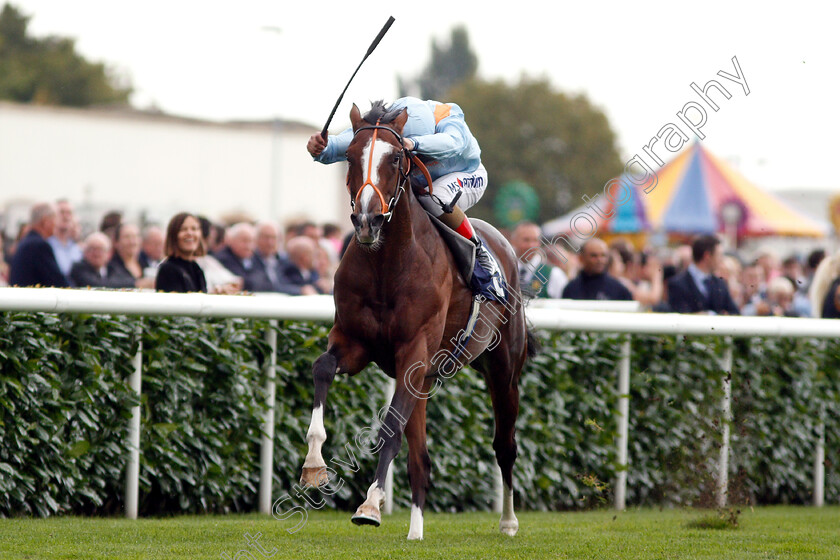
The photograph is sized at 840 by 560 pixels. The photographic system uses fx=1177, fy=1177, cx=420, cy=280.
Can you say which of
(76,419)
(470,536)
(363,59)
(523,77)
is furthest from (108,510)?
(523,77)

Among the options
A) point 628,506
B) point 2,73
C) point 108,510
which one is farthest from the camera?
point 2,73

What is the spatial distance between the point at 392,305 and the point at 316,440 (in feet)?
2.52

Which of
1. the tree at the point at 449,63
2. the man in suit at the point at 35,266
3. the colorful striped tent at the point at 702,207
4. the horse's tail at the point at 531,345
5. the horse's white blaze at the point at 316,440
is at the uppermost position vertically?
the tree at the point at 449,63

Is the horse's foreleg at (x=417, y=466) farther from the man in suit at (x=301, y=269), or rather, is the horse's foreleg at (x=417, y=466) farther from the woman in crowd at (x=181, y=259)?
the man in suit at (x=301, y=269)

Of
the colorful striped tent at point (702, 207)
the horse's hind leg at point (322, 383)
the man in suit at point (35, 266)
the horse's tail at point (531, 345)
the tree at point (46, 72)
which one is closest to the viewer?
the horse's hind leg at point (322, 383)

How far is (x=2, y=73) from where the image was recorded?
4806 centimetres

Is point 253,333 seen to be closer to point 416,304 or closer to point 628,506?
point 416,304

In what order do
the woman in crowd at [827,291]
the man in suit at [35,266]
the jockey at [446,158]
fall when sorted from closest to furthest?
1. the jockey at [446,158]
2. the man in suit at [35,266]
3. the woman in crowd at [827,291]

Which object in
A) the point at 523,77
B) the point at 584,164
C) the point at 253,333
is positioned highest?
the point at 523,77

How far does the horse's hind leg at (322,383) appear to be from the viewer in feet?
16.3

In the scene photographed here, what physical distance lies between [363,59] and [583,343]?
3.46 metres

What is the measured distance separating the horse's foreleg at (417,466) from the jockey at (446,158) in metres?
0.74

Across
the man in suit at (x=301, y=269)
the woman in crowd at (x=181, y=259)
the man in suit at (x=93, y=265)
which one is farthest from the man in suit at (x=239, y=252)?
the woman in crowd at (x=181, y=259)

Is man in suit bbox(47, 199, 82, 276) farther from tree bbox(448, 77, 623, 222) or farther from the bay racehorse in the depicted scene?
tree bbox(448, 77, 623, 222)
